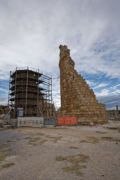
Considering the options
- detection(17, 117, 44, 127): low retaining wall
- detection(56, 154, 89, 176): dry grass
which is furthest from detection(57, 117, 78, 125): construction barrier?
detection(56, 154, 89, 176): dry grass

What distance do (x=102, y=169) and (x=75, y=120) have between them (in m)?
14.9

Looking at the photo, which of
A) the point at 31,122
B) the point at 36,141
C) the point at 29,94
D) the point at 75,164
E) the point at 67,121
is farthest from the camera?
the point at 29,94

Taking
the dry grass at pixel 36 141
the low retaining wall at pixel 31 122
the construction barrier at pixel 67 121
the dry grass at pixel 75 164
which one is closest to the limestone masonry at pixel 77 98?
the construction barrier at pixel 67 121

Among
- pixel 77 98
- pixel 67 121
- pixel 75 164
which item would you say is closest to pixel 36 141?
pixel 75 164

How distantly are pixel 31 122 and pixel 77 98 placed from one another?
8.53 m

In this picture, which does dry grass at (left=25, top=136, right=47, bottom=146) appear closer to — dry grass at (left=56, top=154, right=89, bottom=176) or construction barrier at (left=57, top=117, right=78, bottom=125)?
dry grass at (left=56, top=154, right=89, bottom=176)

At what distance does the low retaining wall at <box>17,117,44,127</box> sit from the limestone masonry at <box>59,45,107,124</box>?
5.31m

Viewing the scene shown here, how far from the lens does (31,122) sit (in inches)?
680

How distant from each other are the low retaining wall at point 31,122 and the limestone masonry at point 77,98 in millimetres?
5313

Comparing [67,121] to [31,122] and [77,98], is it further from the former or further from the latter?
[31,122]

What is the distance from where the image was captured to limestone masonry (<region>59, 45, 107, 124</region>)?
18078 mm

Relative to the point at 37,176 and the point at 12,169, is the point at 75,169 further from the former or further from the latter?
the point at 12,169

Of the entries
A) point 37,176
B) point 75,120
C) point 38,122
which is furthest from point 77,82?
point 37,176

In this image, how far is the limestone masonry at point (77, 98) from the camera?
18.1 m
